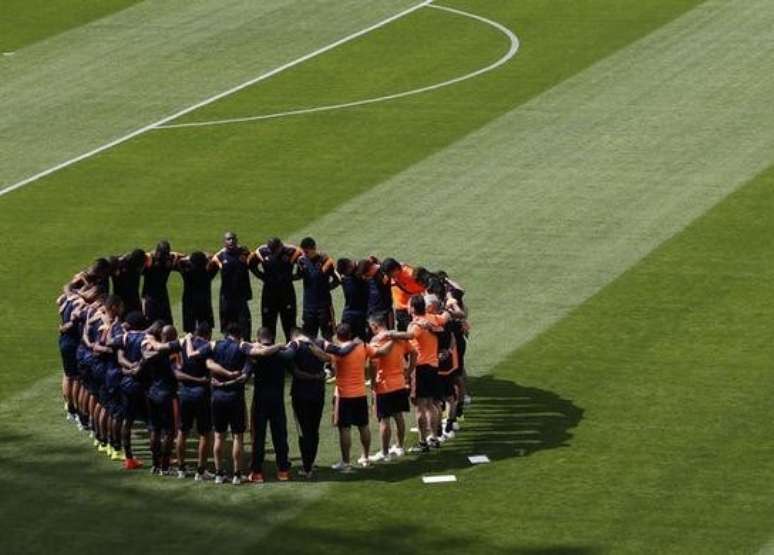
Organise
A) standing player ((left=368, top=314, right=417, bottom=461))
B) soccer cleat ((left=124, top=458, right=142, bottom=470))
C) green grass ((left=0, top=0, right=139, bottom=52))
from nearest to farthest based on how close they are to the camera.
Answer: soccer cleat ((left=124, top=458, right=142, bottom=470))
standing player ((left=368, top=314, right=417, bottom=461))
green grass ((left=0, top=0, right=139, bottom=52))

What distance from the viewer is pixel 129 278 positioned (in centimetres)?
3231

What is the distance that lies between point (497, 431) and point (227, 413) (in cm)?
407

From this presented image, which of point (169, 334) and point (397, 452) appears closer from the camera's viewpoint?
point (169, 334)

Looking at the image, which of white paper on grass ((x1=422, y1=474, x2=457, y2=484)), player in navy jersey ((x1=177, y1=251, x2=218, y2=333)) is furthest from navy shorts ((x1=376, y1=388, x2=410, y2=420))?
player in navy jersey ((x1=177, y1=251, x2=218, y2=333))

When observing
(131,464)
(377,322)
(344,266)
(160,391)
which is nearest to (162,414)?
(160,391)

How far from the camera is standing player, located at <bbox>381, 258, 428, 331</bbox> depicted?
104ft

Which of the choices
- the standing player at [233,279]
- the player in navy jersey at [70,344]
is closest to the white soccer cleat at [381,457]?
the standing player at [233,279]

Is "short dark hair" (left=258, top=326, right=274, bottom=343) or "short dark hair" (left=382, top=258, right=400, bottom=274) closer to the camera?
"short dark hair" (left=258, top=326, right=274, bottom=343)

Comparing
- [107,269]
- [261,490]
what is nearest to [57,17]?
[107,269]

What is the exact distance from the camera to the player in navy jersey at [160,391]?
28.3m

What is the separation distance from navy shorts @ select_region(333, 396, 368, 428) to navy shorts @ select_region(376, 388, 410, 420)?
363mm

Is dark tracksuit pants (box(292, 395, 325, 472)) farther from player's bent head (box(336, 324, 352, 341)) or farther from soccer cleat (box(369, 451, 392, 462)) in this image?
soccer cleat (box(369, 451, 392, 462))

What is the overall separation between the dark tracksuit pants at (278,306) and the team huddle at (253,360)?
0.10 metres

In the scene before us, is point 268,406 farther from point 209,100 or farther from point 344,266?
point 209,100
